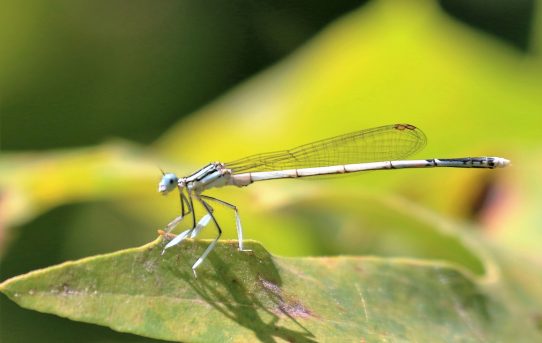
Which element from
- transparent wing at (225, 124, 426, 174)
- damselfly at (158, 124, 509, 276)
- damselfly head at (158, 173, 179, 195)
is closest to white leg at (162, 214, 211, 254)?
damselfly at (158, 124, 509, 276)

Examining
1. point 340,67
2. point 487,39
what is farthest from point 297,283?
point 487,39

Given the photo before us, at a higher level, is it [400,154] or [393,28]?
[393,28]

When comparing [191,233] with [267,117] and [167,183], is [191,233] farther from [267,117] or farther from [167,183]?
[267,117]

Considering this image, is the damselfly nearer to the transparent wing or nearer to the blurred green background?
the transparent wing

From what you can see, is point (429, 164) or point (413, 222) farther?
point (429, 164)

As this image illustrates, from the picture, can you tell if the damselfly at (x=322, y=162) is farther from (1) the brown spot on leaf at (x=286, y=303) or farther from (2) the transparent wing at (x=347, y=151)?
(1) the brown spot on leaf at (x=286, y=303)

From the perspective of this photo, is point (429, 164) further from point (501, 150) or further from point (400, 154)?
point (501, 150)

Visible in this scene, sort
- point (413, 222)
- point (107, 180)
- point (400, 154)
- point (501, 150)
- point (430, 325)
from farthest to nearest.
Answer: point (501, 150)
point (400, 154)
point (107, 180)
point (413, 222)
point (430, 325)
